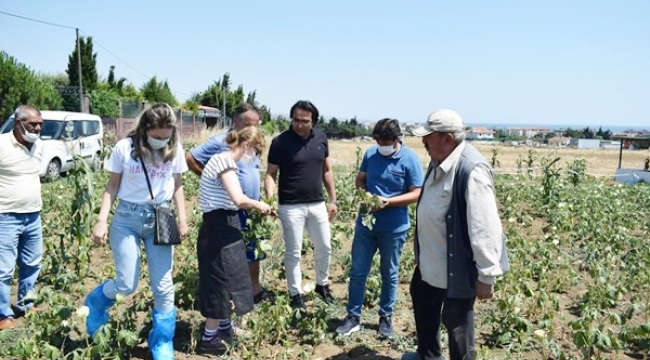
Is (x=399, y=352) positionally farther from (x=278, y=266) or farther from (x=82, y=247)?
(x=82, y=247)

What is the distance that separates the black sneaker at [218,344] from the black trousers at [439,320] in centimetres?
119

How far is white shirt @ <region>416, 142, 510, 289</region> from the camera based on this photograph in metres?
2.32

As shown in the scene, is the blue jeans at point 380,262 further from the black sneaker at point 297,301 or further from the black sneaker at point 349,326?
the black sneaker at point 297,301

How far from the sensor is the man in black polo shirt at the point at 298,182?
12.2 ft

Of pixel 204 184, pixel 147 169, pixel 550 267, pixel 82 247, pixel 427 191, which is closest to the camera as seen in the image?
pixel 427 191

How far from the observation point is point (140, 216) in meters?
2.84

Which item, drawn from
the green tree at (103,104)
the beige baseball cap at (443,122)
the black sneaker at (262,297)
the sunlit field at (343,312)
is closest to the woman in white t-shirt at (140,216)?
the sunlit field at (343,312)

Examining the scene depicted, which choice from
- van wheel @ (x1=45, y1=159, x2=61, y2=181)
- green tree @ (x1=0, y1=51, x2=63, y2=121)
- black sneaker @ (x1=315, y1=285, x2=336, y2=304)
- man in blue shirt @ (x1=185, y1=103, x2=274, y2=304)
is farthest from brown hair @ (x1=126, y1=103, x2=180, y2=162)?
green tree @ (x1=0, y1=51, x2=63, y2=121)

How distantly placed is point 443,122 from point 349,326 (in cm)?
168

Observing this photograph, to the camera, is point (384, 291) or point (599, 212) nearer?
point (384, 291)

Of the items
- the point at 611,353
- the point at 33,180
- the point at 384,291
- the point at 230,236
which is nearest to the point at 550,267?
the point at 611,353

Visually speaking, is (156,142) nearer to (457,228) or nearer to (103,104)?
(457,228)

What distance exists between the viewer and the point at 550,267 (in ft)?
14.8

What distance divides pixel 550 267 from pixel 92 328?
12.2ft
